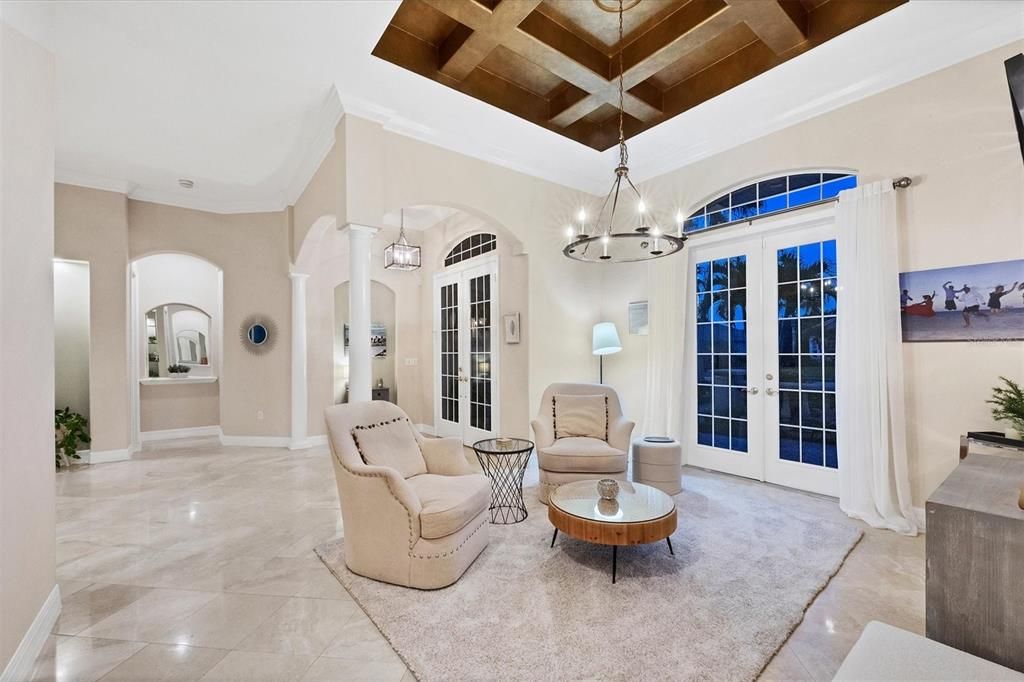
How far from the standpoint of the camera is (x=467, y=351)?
6383 mm

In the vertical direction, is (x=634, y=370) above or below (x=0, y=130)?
below

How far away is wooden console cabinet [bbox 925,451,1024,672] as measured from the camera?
133 centimetres

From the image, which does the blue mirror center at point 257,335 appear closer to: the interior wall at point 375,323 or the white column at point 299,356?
the white column at point 299,356

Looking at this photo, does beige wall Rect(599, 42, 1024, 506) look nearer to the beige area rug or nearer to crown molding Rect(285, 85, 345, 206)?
the beige area rug

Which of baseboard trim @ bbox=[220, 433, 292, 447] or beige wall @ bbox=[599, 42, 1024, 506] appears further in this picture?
baseboard trim @ bbox=[220, 433, 292, 447]

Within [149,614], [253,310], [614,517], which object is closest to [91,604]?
[149,614]

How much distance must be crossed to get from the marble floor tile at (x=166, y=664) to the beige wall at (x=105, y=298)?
15.5ft

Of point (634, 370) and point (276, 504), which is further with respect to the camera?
point (634, 370)

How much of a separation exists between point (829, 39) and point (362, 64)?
326 centimetres

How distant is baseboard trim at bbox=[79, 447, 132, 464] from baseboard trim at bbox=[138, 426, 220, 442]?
104cm

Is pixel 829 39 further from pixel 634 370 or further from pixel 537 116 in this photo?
pixel 634 370

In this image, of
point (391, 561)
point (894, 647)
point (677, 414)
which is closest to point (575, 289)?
point (677, 414)

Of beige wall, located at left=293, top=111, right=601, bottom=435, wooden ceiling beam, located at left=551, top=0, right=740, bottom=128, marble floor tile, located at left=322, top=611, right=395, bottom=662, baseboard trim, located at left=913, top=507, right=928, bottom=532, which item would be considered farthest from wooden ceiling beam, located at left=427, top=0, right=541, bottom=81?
baseboard trim, located at left=913, top=507, right=928, bottom=532

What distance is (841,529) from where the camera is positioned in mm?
3236
